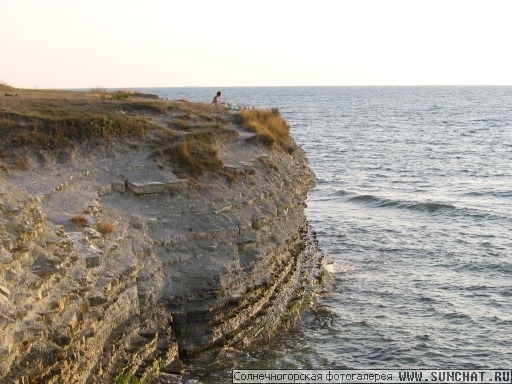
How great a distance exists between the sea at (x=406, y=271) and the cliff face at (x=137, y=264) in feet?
4.54

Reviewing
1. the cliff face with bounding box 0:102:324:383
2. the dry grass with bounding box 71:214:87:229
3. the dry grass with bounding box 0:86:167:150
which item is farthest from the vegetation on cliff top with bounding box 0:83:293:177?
the dry grass with bounding box 71:214:87:229

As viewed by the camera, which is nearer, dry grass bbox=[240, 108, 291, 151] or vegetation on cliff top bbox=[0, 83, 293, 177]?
vegetation on cliff top bbox=[0, 83, 293, 177]

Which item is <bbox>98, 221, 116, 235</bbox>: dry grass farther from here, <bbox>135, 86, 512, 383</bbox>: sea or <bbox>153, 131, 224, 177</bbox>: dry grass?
<bbox>153, 131, 224, 177</bbox>: dry grass

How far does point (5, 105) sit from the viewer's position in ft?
78.6

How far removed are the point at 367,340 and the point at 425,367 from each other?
238cm

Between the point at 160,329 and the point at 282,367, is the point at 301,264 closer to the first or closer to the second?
the point at 282,367

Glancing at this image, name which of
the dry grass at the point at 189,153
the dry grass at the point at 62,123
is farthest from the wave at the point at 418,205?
the dry grass at the point at 62,123

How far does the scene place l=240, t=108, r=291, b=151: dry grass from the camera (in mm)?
28125

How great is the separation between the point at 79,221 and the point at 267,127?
46.8 feet

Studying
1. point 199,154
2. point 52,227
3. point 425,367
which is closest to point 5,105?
point 199,154

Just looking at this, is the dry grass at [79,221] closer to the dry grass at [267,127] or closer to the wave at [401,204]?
the dry grass at [267,127]

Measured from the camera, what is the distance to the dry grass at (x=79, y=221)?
17219 millimetres

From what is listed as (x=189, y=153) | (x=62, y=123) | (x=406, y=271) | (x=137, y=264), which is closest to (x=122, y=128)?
(x=62, y=123)

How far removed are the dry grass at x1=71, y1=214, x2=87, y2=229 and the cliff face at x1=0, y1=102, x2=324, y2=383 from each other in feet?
0.14
